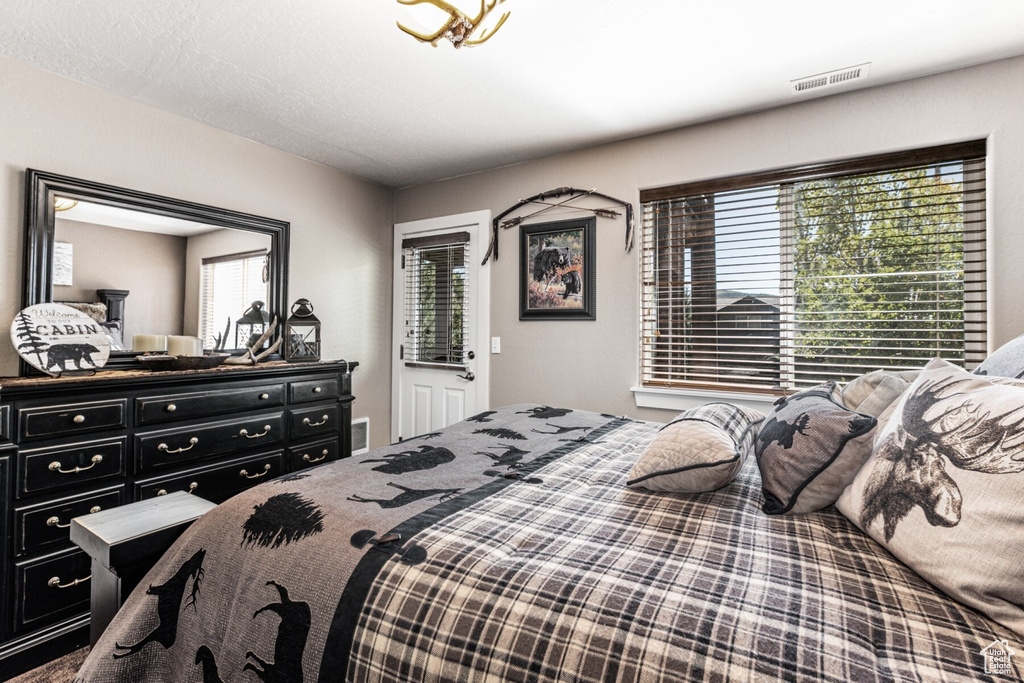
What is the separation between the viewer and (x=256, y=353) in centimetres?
313

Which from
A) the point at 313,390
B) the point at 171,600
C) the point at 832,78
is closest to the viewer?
the point at 171,600

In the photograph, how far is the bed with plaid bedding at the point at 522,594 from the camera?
25.4 inches

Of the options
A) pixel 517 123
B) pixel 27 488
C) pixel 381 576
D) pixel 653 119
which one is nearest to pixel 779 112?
pixel 653 119

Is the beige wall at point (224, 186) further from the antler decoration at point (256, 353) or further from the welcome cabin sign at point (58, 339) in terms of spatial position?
the antler decoration at point (256, 353)

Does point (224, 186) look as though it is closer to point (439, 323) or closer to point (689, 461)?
point (439, 323)

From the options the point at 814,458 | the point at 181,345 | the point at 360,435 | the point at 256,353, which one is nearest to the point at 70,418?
the point at 181,345

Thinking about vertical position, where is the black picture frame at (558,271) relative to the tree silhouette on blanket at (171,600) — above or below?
above

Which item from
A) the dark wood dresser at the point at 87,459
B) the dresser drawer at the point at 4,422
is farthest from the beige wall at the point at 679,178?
the dresser drawer at the point at 4,422

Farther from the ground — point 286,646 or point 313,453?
point 286,646

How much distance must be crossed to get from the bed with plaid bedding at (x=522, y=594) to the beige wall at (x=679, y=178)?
2.01 m

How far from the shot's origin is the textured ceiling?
6.14ft

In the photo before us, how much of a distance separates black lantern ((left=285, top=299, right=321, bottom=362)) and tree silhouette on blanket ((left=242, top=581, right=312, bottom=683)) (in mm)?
2652

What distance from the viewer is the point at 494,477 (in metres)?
1.30

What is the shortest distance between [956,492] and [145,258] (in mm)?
3394
